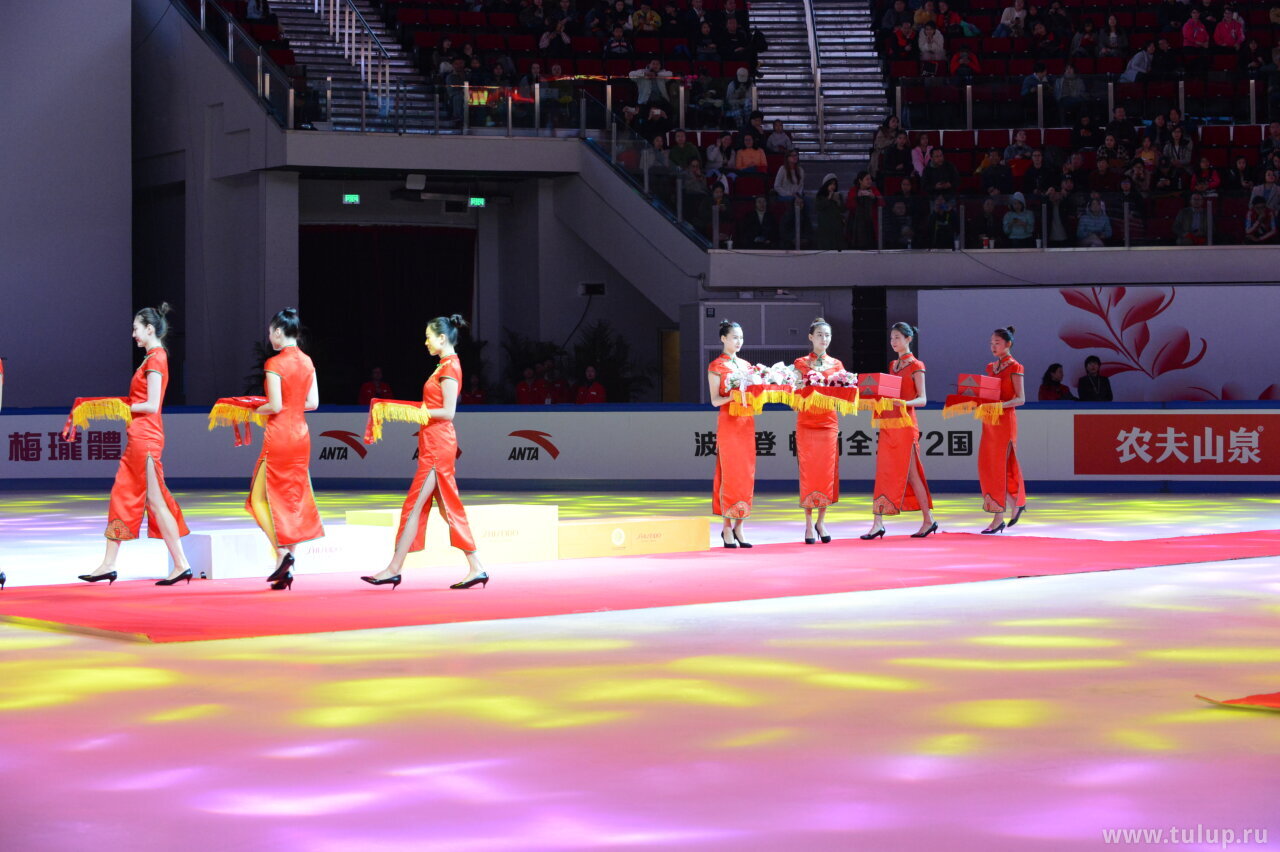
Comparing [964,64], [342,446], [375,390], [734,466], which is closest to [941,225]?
[964,64]

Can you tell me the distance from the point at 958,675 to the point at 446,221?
21673 mm

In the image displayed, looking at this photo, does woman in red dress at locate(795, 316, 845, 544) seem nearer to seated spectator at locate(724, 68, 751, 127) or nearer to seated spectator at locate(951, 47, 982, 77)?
seated spectator at locate(724, 68, 751, 127)

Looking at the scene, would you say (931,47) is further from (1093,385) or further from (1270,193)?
(1093,385)

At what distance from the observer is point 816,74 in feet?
87.2

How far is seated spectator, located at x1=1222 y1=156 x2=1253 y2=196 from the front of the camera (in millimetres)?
21684

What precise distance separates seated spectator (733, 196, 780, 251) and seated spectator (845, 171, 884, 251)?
0.96m

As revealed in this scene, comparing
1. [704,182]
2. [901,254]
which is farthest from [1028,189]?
[704,182]

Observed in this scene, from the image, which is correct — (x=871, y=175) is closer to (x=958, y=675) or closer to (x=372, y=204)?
(x=372, y=204)

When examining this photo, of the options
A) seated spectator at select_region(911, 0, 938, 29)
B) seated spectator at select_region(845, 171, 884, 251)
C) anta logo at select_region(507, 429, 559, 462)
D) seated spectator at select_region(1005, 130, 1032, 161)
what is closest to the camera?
anta logo at select_region(507, 429, 559, 462)

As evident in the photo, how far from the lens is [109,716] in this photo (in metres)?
5.83

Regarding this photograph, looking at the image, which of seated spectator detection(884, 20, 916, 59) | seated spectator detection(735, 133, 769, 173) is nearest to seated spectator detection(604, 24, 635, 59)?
seated spectator detection(735, 133, 769, 173)

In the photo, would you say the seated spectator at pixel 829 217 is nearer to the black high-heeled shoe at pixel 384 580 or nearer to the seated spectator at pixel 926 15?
the seated spectator at pixel 926 15

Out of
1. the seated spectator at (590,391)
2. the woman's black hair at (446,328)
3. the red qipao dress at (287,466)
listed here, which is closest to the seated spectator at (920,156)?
the seated spectator at (590,391)

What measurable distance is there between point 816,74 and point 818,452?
15206mm
